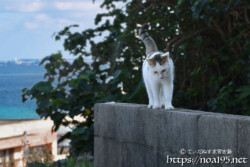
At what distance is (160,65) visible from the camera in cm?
350

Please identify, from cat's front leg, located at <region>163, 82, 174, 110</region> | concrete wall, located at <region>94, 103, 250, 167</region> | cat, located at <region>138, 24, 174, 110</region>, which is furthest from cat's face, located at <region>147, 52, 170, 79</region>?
concrete wall, located at <region>94, 103, 250, 167</region>

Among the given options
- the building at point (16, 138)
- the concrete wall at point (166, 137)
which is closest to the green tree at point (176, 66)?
the concrete wall at point (166, 137)

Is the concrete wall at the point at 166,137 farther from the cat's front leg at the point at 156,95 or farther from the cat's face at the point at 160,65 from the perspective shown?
the cat's face at the point at 160,65

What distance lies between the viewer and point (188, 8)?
Answer: 233 inches

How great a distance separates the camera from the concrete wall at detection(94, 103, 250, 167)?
304 centimetres

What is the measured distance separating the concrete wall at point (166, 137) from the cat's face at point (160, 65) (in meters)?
0.34

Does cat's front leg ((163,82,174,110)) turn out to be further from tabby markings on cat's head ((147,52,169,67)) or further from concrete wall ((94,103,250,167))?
tabby markings on cat's head ((147,52,169,67))

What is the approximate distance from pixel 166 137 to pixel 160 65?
64 cm

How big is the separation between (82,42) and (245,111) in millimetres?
3395

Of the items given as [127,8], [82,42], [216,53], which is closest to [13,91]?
[82,42]

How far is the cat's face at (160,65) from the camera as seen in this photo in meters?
3.49

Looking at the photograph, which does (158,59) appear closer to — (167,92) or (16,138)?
(167,92)

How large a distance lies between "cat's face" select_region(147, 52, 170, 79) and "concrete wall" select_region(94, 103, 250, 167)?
0.34 metres

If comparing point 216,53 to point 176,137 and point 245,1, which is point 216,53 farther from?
point 176,137
